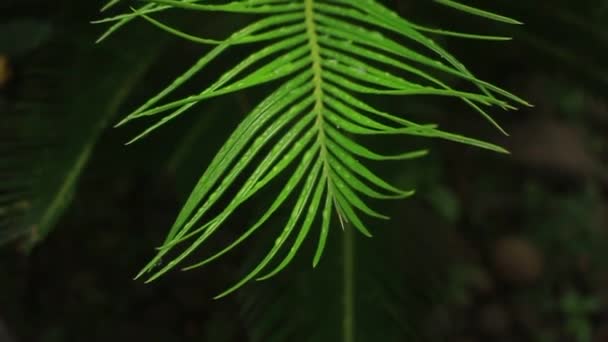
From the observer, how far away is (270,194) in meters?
1.20

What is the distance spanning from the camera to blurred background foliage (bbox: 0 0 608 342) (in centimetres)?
117

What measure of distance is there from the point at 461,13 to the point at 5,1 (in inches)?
35.2

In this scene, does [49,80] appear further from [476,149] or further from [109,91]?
[476,149]

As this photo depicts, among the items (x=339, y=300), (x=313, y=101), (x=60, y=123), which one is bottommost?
(x=339, y=300)

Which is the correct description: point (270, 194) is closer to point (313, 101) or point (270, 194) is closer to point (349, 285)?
point (349, 285)

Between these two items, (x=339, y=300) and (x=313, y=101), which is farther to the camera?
(x=339, y=300)

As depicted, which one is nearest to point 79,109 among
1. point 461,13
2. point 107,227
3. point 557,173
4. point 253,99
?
point 253,99

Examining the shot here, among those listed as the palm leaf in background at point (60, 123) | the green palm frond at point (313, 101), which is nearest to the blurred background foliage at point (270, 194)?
the palm leaf in background at point (60, 123)

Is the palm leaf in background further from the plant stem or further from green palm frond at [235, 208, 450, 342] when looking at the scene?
the plant stem

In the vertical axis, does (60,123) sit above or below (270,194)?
above

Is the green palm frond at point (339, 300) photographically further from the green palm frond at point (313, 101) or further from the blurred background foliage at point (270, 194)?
the green palm frond at point (313, 101)

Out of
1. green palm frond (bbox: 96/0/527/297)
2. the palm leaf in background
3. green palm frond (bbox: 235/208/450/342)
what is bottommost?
green palm frond (bbox: 235/208/450/342)

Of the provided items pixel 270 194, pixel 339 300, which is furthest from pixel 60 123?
pixel 339 300

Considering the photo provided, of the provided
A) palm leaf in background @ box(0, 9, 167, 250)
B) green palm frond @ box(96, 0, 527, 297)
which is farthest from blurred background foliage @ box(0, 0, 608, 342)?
green palm frond @ box(96, 0, 527, 297)
